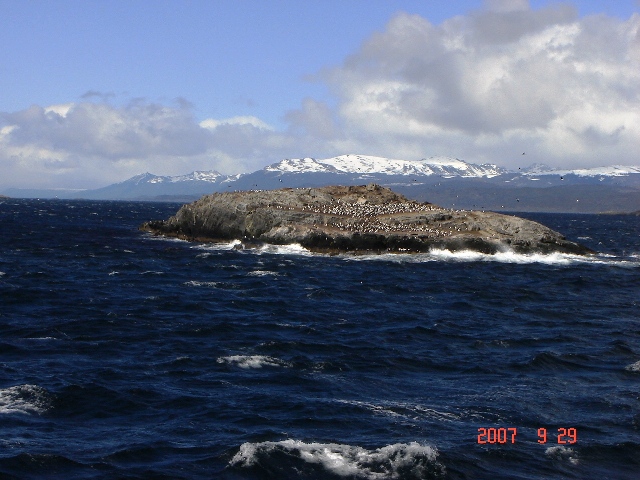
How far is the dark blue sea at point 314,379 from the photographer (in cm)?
2047

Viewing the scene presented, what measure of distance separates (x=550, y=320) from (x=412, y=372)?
52.9ft

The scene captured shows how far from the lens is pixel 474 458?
20.8m

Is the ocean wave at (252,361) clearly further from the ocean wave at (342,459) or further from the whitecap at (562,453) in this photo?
the whitecap at (562,453)

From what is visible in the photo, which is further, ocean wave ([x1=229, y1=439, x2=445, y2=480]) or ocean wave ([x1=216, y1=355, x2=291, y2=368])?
ocean wave ([x1=216, y1=355, x2=291, y2=368])

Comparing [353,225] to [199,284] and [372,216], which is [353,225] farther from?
[199,284]

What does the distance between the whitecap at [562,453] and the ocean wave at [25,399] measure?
16071 mm

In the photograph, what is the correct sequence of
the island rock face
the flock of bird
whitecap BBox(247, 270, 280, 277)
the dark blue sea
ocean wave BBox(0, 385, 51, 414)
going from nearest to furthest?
the dark blue sea → ocean wave BBox(0, 385, 51, 414) → whitecap BBox(247, 270, 280, 277) → the island rock face → the flock of bird

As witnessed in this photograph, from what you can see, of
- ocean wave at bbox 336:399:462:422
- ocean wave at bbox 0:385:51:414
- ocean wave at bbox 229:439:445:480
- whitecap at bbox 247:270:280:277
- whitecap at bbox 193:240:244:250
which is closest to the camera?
ocean wave at bbox 229:439:445:480

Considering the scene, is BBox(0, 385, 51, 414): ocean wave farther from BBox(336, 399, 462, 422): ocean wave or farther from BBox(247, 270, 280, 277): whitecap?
BBox(247, 270, 280, 277): whitecap

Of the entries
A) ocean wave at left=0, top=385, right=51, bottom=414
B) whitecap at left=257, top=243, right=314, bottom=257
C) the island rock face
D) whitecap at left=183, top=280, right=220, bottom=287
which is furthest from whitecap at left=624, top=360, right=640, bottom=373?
whitecap at left=257, top=243, right=314, bottom=257

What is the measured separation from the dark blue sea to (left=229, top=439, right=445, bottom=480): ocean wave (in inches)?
2.6

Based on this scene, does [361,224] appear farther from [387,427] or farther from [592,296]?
[387,427]

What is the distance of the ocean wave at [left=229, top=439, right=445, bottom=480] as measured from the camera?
19578 mm

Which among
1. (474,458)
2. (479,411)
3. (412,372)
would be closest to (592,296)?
(412,372)
